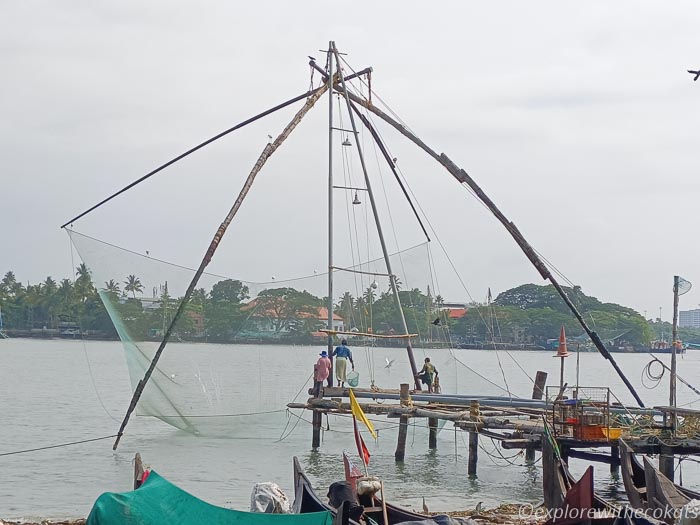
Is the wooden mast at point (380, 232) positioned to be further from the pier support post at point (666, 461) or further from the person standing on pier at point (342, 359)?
the pier support post at point (666, 461)

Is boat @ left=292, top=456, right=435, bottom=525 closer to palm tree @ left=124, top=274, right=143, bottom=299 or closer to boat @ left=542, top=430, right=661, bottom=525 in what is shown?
boat @ left=542, top=430, right=661, bottom=525

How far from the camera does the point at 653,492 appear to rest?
33.5 ft

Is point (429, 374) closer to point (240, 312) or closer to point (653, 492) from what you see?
point (240, 312)

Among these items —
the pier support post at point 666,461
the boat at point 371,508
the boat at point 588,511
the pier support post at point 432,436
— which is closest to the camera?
the boat at point 588,511

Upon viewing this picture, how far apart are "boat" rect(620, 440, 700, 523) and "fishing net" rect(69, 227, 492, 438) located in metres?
7.74

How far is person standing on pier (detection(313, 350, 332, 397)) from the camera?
18.4 metres

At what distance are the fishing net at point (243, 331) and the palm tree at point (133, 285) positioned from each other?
2 centimetres

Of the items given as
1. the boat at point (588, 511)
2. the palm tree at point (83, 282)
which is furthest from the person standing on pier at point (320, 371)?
the boat at point (588, 511)

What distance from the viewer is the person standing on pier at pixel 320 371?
18.4 metres

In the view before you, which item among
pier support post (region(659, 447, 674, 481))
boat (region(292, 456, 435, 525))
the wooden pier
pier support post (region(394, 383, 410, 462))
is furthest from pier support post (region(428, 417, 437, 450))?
boat (region(292, 456, 435, 525))

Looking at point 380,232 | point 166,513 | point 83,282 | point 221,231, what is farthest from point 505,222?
point 166,513

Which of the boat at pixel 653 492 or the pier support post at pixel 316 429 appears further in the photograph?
the pier support post at pixel 316 429

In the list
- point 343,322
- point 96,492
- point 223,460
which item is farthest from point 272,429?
point 96,492

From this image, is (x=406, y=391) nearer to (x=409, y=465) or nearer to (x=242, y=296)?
(x=409, y=465)
